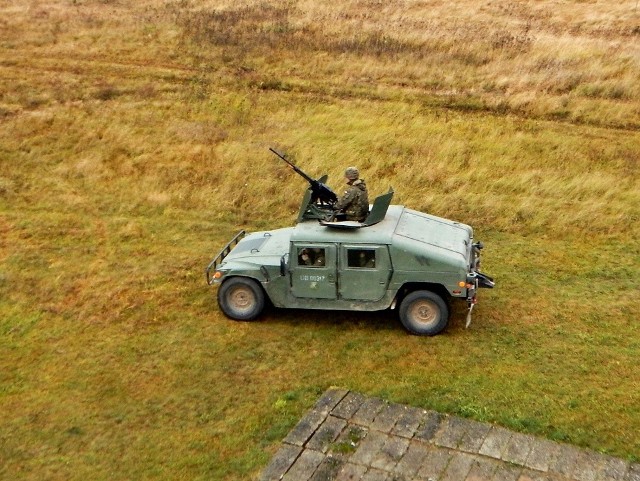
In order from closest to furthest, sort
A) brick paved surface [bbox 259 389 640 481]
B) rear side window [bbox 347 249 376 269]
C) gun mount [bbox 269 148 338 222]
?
1. brick paved surface [bbox 259 389 640 481]
2. rear side window [bbox 347 249 376 269]
3. gun mount [bbox 269 148 338 222]

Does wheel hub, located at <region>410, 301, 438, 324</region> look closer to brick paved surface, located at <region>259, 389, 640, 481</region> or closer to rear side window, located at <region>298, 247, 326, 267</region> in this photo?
rear side window, located at <region>298, 247, 326, 267</region>

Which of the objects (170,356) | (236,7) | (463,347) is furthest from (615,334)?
(236,7)

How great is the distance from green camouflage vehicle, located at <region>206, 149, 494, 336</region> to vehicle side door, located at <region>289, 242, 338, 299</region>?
0.05ft

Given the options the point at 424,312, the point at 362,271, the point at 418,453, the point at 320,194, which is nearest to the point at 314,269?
the point at 362,271

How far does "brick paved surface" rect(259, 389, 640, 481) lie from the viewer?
8781mm

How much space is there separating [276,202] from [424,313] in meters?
7.11

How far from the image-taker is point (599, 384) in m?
10.6

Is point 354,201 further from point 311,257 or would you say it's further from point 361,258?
point 311,257

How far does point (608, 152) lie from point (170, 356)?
13.8 m

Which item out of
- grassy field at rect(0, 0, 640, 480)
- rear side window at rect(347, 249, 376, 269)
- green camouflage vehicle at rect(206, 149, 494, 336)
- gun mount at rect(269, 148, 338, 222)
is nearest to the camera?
grassy field at rect(0, 0, 640, 480)

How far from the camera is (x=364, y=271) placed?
38.1 ft

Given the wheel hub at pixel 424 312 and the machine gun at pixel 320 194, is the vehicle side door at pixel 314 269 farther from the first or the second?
the wheel hub at pixel 424 312

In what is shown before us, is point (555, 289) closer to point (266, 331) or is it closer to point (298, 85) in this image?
point (266, 331)

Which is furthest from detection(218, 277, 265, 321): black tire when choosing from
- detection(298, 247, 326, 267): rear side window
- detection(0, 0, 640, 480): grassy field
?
detection(298, 247, 326, 267): rear side window
